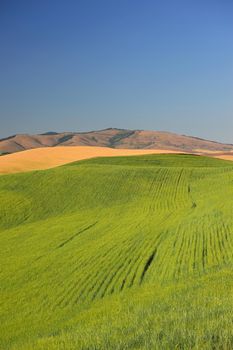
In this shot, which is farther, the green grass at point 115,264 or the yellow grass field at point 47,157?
the yellow grass field at point 47,157

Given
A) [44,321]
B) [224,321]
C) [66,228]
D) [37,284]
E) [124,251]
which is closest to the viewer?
[224,321]

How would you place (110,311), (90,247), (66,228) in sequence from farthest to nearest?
(66,228) < (90,247) < (110,311)

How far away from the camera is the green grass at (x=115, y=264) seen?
29.1ft

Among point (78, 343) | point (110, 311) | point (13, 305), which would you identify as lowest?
point (13, 305)

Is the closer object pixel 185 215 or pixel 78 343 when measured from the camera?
pixel 78 343

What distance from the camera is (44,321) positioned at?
15.8 metres

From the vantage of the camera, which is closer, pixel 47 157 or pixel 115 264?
pixel 115 264

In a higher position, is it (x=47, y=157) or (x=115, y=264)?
(x=47, y=157)

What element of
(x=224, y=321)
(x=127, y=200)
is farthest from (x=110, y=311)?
(x=127, y=200)

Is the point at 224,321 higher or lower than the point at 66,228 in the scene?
higher

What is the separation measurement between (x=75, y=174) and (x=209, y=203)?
67.7 ft

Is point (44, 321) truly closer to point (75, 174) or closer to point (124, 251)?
point (124, 251)

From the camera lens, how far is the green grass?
8.86 meters

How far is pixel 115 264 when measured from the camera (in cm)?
2216
